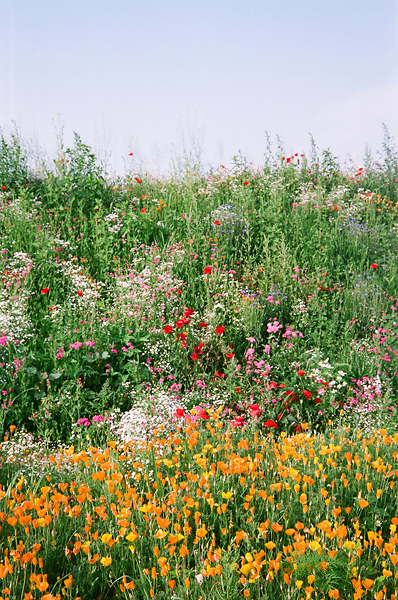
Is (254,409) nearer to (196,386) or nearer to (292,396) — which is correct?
(292,396)

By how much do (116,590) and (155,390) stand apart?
211 centimetres

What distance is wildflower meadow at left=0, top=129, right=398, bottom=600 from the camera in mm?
2434

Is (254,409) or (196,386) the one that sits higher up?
(196,386)

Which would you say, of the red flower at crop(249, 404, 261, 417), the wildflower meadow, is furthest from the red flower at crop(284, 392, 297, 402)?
the red flower at crop(249, 404, 261, 417)

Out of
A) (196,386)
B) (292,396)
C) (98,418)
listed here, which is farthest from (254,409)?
(98,418)

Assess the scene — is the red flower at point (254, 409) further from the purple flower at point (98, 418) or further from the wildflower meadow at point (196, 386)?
the purple flower at point (98, 418)

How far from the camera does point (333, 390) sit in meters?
4.68

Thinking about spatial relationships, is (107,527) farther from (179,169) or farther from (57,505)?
(179,169)

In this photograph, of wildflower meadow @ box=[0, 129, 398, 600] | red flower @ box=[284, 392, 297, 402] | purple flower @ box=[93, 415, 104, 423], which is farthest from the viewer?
red flower @ box=[284, 392, 297, 402]

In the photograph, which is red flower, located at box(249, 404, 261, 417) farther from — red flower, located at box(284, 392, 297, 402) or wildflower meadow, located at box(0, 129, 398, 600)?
red flower, located at box(284, 392, 297, 402)

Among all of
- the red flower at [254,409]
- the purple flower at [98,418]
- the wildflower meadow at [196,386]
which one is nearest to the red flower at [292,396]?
the wildflower meadow at [196,386]

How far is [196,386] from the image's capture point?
489 cm

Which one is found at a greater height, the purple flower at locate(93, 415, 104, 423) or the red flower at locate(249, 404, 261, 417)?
the purple flower at locate(93, 415, 104, 423)

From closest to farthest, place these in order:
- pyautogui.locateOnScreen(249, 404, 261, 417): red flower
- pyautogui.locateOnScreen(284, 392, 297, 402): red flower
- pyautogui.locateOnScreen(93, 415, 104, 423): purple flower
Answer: pyautogui.locateOnScreen(249, 404, 261, 417): red flower
pyautogui.locateOnScreen(93, 415, 104, 423): purple flower
pyautogui.locateOnScreen(284, 392, 297, 402): red flower
